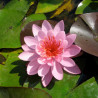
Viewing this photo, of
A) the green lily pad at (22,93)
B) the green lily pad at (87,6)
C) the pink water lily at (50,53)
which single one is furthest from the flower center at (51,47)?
the green lily pad at (87,6)

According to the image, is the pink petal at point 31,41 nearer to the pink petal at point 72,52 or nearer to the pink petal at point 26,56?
the pink petal at point 26,56

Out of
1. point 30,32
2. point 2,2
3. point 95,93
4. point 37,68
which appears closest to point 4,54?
point 30,32

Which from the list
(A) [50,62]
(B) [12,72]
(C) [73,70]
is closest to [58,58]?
(A) [50,62]

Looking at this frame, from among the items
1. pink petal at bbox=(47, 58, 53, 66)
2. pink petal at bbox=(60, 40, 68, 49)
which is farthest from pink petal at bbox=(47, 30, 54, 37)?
pink petal at bbox=(47, 58, 53, 66)

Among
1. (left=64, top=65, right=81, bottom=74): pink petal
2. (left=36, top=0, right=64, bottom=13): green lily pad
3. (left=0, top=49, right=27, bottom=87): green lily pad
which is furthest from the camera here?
(left=36, top=0, right=64, bottom=13): green lily pad

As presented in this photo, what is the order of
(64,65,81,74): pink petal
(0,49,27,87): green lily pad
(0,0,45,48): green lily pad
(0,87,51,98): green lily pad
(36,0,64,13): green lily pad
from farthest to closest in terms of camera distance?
(36,0,64,13): green lily pad, (0,0,45,48): green lily pad, (0,49,27,87): green lily pad, (64,65,81,74): pink petal, (0,87,51,98): green lily pad

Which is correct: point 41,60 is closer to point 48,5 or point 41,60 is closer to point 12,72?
point 12,72

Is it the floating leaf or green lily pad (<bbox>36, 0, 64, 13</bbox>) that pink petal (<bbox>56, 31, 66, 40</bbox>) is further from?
green lily pad (<bbox>36, 0, 64, 13</bbox>)
